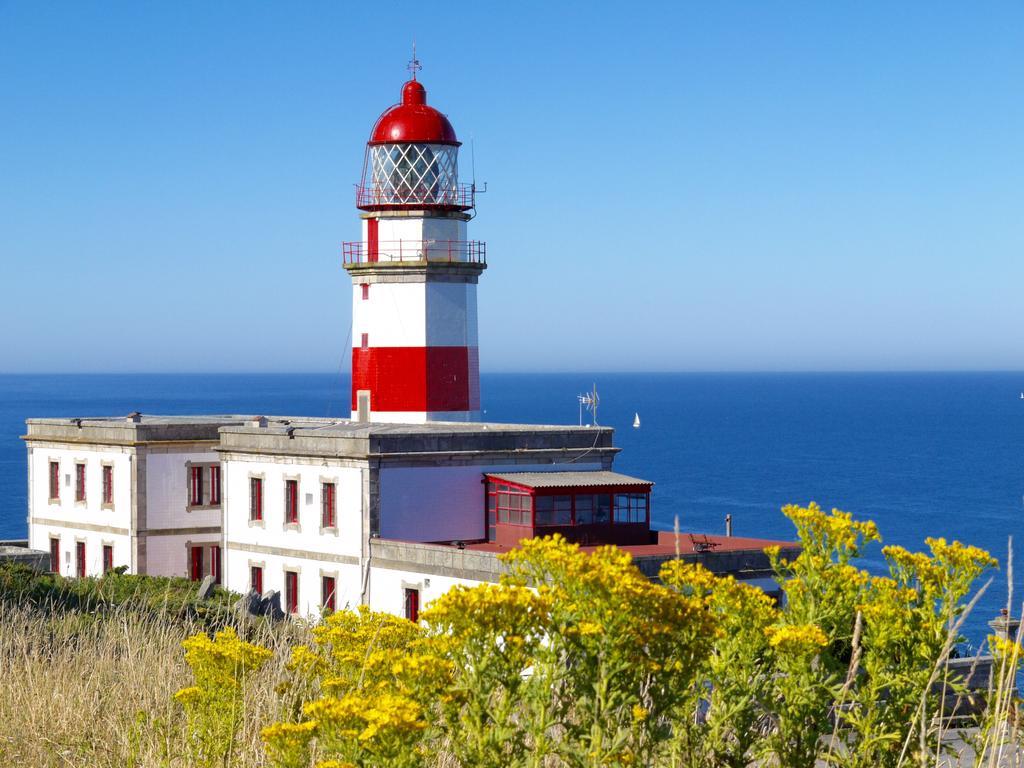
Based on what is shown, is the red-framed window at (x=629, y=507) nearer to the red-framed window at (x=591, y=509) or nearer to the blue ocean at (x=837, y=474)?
the red-framed window at (x=591, y=509)

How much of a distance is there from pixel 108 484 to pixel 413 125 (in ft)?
40.4

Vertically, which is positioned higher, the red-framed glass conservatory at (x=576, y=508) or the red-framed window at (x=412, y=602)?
the red-framed glass conservatory at (x=576, y=508)

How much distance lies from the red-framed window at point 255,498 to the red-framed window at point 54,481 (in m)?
8.17

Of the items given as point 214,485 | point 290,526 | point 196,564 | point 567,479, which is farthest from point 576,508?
point 196,564

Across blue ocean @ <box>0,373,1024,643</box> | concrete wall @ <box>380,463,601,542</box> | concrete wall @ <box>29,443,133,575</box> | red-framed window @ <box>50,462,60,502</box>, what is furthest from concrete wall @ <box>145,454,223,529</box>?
blue ocean @ <box>0,373,1024,643</box>

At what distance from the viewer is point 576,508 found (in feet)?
96.1

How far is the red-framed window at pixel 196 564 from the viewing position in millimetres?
35219

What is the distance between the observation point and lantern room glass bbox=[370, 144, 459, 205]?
123 ft

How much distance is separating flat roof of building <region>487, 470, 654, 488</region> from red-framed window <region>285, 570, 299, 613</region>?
498 centimetres

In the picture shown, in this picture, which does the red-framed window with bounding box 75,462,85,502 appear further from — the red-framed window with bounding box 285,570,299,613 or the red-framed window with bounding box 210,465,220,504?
the red-framed window with bounding box 285,570,299,613

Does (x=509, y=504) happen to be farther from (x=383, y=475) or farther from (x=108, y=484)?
(x=108, y=484)

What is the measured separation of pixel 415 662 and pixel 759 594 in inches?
58.4

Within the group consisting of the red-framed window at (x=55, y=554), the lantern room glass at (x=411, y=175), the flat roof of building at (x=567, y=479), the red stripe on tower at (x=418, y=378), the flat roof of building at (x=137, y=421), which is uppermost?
the lantern room glass at (x=411, y=175)

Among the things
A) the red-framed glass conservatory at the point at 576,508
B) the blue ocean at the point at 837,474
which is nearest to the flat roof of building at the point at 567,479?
the red-framed glass conservatory at the point at 576,508
